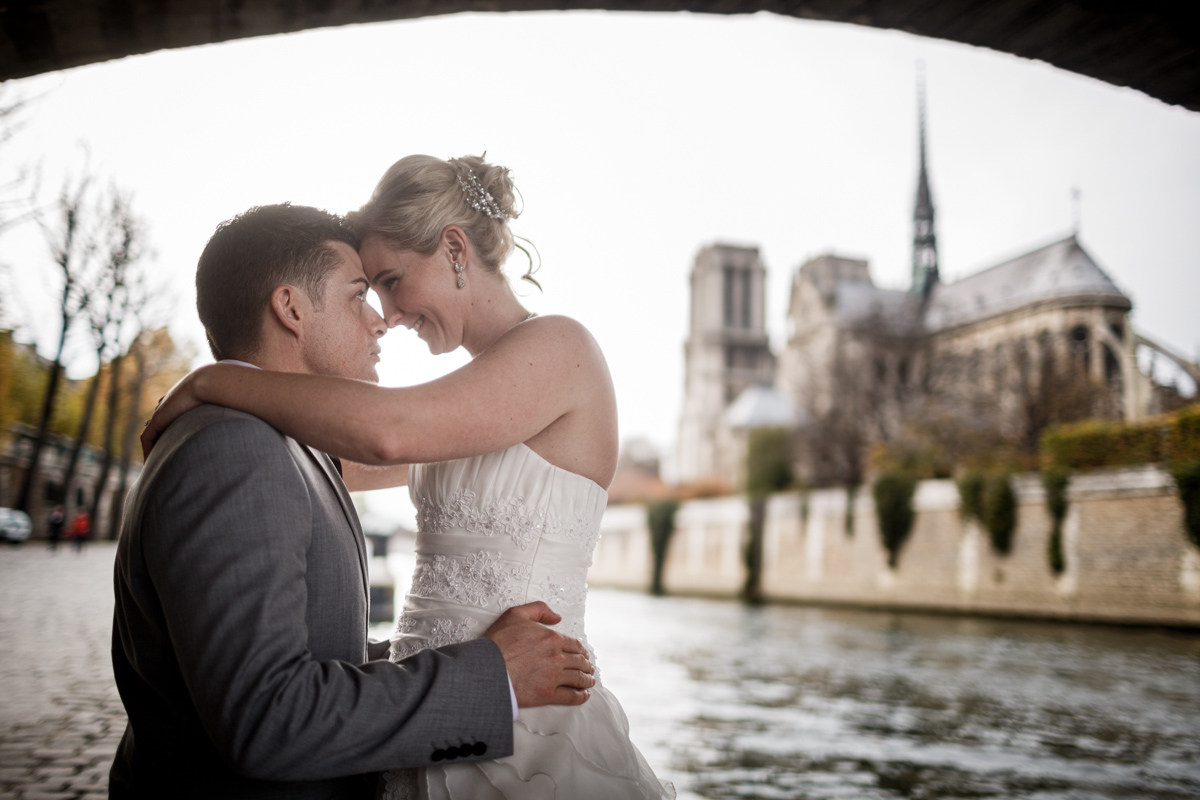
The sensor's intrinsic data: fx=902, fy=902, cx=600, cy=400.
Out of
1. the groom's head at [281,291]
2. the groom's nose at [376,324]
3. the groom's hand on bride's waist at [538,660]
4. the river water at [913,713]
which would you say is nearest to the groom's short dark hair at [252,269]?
the groom's head at [281,291]

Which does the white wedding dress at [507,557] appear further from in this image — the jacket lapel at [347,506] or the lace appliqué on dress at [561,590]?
the jacket lapel at [347,506]

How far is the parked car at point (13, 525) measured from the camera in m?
23.8

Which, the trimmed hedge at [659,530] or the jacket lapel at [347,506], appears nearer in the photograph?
the jacket lapel at [347,506]

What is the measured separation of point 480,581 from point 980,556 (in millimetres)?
23841

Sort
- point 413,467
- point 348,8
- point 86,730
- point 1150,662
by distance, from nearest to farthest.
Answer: point 413,467 < point 348,8 < point 86,730 < point 1150,662

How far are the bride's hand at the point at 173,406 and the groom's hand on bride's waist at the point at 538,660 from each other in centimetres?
68

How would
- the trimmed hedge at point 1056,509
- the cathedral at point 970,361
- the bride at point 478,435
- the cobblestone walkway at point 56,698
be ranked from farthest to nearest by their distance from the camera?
the cathedral at point 970,361 → the trimmed hedge at point 1056,509 → the cobblestone walkway at point 56,698 → the bride at point 478,435

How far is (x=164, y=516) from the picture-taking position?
4.57 feet

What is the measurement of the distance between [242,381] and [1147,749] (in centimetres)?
798

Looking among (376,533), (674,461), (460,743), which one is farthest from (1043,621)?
(674,461)

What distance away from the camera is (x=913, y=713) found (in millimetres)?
8492

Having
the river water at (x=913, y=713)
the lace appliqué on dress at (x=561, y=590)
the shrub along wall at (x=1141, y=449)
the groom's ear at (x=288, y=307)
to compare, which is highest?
the shrub along wall at (x=1141, y=449)

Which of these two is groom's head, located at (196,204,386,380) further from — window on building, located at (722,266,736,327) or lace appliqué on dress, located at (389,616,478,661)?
window on building, located at (722,266,736,327)

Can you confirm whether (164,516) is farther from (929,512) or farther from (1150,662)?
(929,512)
